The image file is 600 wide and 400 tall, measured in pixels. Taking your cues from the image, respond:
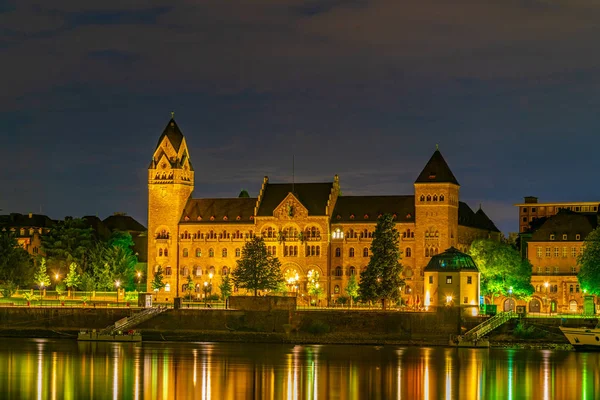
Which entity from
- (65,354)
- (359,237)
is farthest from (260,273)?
(65,354)

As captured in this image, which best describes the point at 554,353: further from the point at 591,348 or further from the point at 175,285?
the point at 175,285

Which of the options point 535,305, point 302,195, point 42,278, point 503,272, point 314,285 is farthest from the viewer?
point 302,195

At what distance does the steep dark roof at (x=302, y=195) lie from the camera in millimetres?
165125

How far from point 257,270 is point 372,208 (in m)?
25.8

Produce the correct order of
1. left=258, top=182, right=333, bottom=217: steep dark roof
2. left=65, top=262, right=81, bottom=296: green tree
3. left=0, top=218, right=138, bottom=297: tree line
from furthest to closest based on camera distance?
1. left=258, top=182, right=333, bottom=217: steep dark roof
2. left=65, top=262, right=81, bottom=296: green tree
3. left=0, top=218, right=138, bottom=297: tree line

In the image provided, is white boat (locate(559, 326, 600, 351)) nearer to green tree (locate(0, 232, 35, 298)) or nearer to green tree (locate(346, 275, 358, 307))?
green tree (locate(346, 275, 358, 307))

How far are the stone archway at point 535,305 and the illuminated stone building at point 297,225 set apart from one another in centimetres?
1108

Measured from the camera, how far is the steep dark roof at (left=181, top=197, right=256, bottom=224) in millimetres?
169863

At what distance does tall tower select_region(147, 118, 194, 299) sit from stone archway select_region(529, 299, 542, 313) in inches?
1719

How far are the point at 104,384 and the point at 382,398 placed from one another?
56.5ft

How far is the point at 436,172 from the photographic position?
15912cm

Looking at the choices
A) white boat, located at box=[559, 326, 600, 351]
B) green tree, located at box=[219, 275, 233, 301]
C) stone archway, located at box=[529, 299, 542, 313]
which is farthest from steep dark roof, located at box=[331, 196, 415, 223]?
white boat, located at box=[559, 326, 600, 351]

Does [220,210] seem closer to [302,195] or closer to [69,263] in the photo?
[302,195]

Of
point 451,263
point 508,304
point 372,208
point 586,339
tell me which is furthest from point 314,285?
point 586,339
